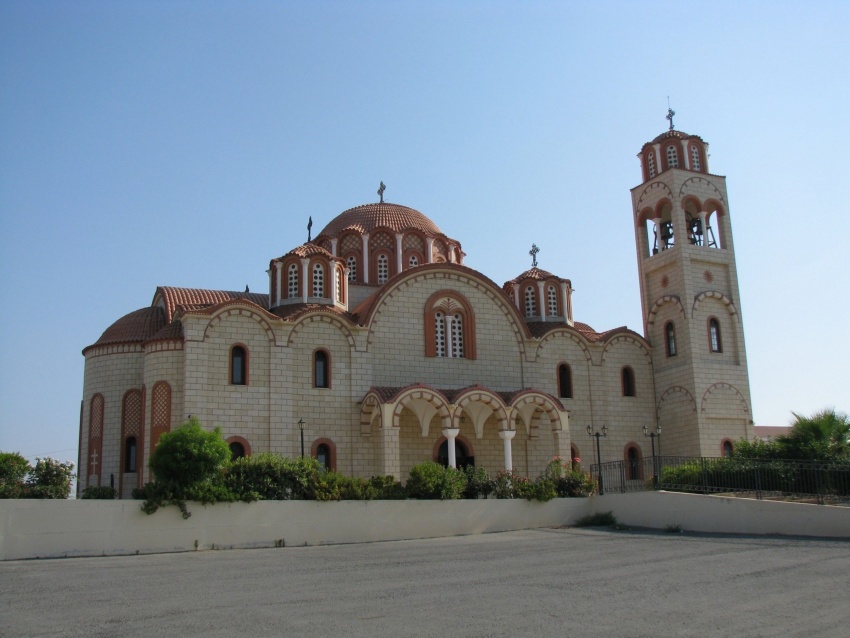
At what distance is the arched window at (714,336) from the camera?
1187 inches

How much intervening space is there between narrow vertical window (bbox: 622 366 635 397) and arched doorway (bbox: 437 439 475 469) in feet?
21.5

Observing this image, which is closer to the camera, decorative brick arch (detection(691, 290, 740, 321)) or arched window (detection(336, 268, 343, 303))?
arched window (detection(336, 268, 343, 303))

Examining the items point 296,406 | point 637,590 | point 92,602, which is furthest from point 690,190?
point 92,602

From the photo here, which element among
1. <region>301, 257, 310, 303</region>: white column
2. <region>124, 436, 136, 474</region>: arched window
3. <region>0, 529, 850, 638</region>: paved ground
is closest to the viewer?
<region>0, 529, 850, 638</region>: paved ground

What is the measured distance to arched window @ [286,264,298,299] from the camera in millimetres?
28109

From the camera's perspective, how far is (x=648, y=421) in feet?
100

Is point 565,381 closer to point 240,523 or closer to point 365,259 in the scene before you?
point 365,259

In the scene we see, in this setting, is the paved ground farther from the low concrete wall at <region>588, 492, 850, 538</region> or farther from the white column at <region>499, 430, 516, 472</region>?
the white column at <region>499, 430, 516, 472</region>

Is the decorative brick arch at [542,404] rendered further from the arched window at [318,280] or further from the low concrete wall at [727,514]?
the arched window at [318,280]

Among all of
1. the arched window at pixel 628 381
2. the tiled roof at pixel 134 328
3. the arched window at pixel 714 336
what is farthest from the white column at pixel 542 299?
the tiled roof at pixel 134 328

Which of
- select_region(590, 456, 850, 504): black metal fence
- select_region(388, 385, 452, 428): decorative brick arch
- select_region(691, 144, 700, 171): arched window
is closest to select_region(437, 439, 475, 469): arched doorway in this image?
select_region(388, 385, 452, 428): decorative brick arch

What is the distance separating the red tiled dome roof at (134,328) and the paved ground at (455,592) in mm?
10444

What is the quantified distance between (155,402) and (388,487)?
7455mm

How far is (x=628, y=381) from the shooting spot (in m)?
30.8
